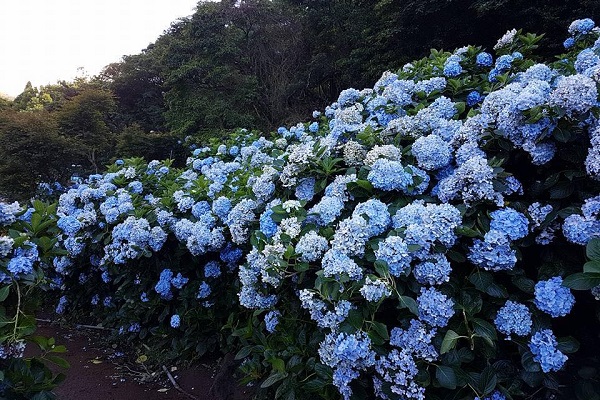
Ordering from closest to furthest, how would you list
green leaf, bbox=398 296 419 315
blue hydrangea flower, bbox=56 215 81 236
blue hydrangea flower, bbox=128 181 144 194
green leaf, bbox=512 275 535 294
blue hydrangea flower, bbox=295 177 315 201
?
green leaf, bbox=398 296 419 315, green leaf, bbox=512 275 535 294, blue hydrangea flower, bbox=295 177 315 201, blue hydrangea flower, bbox=56 215 81 236, blue hydrangea flower, bbox=128 181 144 194

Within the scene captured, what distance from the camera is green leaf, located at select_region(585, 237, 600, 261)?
1.34 m

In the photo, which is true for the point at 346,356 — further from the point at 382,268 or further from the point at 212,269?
the point at 212,269

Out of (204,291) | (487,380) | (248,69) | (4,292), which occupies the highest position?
(4,292)

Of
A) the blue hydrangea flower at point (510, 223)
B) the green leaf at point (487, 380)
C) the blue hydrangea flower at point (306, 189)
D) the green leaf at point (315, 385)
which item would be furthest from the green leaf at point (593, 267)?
the blue hydrangea flower at point (306, 189)

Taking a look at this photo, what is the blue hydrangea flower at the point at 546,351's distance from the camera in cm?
140

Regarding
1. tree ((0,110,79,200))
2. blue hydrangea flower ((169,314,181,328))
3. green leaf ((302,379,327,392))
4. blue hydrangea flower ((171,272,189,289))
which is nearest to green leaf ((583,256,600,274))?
green leaf ((302,379,327,392))

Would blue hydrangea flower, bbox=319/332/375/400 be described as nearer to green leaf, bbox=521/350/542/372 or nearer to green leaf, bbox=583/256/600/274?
green leaf, bbox=521/350/542/372

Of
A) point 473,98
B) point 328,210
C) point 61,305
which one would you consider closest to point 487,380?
point 328,210

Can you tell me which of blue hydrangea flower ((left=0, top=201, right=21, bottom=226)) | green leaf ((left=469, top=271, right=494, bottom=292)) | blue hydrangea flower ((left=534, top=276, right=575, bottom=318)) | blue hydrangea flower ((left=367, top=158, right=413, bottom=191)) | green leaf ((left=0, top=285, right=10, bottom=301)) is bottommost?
blue hydrangea flower ((left=534, top=276, right=575, bottom=318))

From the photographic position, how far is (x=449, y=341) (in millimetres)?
1401

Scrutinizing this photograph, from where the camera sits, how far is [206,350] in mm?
3205

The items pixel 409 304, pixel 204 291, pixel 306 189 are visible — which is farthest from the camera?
pixel 204 291

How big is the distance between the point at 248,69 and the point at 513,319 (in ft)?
43.3

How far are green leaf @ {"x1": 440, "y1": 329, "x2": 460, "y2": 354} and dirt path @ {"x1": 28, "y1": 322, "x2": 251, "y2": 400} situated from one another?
1672 millimetres
